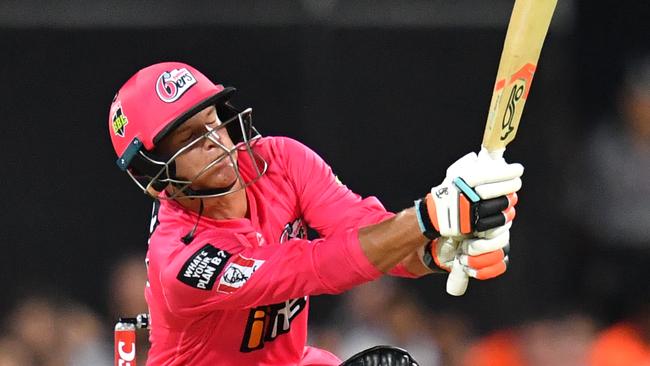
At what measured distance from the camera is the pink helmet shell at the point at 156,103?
3.00 metres

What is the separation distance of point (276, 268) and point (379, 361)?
0.41m

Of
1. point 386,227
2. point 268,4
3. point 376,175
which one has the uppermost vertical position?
point 268,4

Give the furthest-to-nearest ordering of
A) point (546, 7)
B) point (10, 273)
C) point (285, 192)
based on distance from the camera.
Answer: point (10, 273)
point (285, 192)
point (546, 7)

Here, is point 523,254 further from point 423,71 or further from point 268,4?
point 268,4

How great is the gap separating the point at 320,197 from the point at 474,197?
809 mm

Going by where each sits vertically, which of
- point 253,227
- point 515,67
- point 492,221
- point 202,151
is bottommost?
point 253,227

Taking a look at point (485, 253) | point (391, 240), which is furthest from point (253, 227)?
point (485, 253)

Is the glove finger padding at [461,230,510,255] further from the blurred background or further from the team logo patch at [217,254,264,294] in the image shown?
the blurred background

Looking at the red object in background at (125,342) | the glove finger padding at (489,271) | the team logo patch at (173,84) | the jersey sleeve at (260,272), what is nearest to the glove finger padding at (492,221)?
the glove finger padding at (489,271)

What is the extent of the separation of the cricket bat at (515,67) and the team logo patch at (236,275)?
53cm

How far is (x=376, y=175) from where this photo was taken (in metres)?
4.80

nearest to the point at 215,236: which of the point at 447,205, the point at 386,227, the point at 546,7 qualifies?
the point at 386,227

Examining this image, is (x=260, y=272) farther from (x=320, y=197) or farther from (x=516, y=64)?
(x=516, y=64)

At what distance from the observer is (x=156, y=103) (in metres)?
3.03
